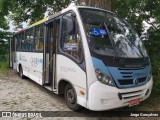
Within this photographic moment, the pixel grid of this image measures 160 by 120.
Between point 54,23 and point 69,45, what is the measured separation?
4.45ft

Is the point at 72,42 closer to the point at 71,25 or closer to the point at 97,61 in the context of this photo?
the point at 71,25

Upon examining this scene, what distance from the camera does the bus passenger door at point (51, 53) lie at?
6.56m

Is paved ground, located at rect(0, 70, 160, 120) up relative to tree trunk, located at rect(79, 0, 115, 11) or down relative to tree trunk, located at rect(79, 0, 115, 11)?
down

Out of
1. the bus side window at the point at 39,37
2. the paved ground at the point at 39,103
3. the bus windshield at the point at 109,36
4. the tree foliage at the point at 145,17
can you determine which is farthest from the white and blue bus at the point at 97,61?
the tree foliage at the point at 145,17

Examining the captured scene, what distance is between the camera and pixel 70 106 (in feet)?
19.0

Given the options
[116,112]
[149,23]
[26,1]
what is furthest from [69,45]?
[26,1]

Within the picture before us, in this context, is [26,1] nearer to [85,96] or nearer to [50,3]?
[50,3]

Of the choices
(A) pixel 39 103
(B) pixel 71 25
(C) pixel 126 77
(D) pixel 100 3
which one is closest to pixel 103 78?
(C) pixel 126 77

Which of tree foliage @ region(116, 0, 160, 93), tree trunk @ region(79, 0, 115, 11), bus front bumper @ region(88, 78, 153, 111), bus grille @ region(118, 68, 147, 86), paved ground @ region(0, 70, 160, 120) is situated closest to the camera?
bus front bumper @ region(88, 78, 153, 111)

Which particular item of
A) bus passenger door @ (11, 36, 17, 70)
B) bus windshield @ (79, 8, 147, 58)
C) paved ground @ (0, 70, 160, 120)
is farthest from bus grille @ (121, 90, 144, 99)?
bus passenger door @ (11, 36, 17, 70)

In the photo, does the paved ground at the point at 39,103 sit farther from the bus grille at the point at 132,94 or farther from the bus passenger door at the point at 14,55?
the bus passenger door at the point at 14,55

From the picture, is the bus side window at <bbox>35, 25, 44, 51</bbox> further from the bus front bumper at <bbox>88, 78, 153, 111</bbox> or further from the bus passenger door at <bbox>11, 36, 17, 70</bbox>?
the bus passenger door at <bbox>11, 36, 17, 70</bbox>

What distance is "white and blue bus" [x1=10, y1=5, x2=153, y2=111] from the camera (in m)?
4.77

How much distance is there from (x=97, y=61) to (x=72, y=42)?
1.07m
